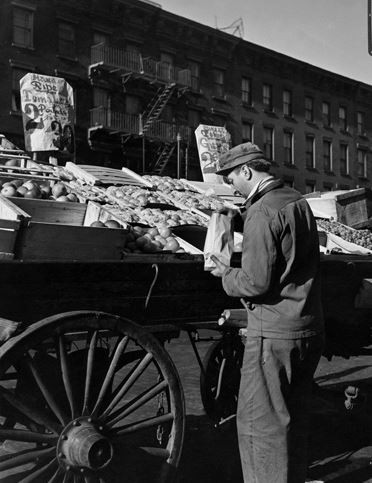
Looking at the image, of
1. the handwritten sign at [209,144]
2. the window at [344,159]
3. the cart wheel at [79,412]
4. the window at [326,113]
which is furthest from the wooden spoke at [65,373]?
the window at [344,159]

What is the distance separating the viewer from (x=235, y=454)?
4.74 m

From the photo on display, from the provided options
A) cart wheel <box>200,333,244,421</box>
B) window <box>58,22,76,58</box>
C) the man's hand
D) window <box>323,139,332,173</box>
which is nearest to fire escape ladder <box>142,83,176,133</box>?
window <box>58,22,76,58</box>

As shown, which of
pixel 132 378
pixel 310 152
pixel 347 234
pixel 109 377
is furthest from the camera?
pixel 310 152

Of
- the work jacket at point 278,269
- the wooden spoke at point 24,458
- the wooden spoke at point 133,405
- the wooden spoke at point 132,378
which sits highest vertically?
the work jacket at point 278,269

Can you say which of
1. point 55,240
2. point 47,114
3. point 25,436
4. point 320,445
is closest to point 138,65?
point 47,114

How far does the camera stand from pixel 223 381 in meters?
5.01

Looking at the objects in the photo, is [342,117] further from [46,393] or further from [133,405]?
[46,393]

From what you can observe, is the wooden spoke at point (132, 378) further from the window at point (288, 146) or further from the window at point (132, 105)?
the window at point (288, 146)

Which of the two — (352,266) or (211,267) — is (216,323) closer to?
(211,267)

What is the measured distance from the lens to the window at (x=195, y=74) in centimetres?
3139

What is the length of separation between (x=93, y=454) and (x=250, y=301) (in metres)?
1.13

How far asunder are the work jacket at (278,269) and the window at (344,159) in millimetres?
38243

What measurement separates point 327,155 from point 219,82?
10146mm

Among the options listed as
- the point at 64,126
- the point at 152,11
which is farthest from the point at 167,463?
the point at 152,11
